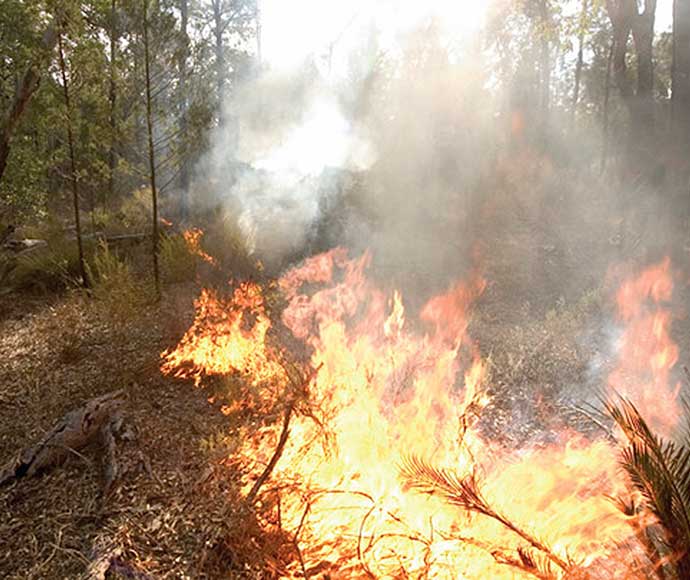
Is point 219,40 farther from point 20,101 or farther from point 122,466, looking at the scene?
point 122,466

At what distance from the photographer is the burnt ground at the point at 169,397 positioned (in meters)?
2.83

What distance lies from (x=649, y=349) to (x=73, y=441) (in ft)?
22.8

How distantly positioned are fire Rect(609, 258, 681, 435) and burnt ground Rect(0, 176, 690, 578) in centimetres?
23

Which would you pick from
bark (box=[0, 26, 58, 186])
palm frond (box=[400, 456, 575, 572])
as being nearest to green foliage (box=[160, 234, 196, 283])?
bark (box=[0, 26, 58, 186])

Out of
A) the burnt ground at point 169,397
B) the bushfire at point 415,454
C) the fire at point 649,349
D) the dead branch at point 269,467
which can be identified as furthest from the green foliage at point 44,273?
the fire at point 649,349

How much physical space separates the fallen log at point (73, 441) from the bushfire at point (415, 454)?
104 centimetres

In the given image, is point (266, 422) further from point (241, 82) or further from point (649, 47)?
point (241, 82)

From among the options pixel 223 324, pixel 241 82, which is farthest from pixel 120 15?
pixel 241 82

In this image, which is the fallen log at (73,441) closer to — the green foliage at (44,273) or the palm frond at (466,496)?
the palm frond at (466,496)

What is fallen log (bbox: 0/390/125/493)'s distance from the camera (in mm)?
3383

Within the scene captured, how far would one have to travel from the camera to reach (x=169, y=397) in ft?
15.0

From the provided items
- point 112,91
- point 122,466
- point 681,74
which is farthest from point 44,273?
point 681,74

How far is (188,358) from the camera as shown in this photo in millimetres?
5223

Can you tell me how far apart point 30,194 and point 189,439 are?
7.86m
